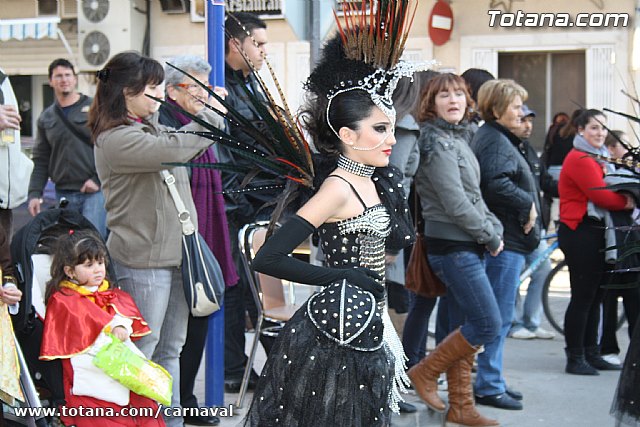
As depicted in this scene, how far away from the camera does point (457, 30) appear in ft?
50.8

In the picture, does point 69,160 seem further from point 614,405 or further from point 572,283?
point 614,405

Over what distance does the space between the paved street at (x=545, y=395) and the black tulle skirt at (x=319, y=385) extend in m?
1.82

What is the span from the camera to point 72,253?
459cm

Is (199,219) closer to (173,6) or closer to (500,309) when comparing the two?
(500,309)

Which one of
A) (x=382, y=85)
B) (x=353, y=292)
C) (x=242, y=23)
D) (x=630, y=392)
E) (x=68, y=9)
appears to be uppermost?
(x=68, y=9)

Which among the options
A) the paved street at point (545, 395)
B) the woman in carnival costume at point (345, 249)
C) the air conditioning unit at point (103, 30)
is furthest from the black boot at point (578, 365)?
the air conditioning unit at point (103, 30)

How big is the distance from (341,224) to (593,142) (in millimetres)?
3783

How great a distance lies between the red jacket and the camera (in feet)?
22.1

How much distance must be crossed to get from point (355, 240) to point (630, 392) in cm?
207

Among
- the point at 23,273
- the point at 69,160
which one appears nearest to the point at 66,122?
the point at 69,160

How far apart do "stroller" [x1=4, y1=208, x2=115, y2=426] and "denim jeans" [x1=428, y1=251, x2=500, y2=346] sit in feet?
6.51

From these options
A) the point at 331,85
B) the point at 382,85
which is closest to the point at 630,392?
the point at 382,85

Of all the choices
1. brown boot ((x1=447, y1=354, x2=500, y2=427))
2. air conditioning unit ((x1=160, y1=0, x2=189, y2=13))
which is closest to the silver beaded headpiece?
brown boot ((x1=447, y1=354, x2=500, y2=427))

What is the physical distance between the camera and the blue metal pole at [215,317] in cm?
507
